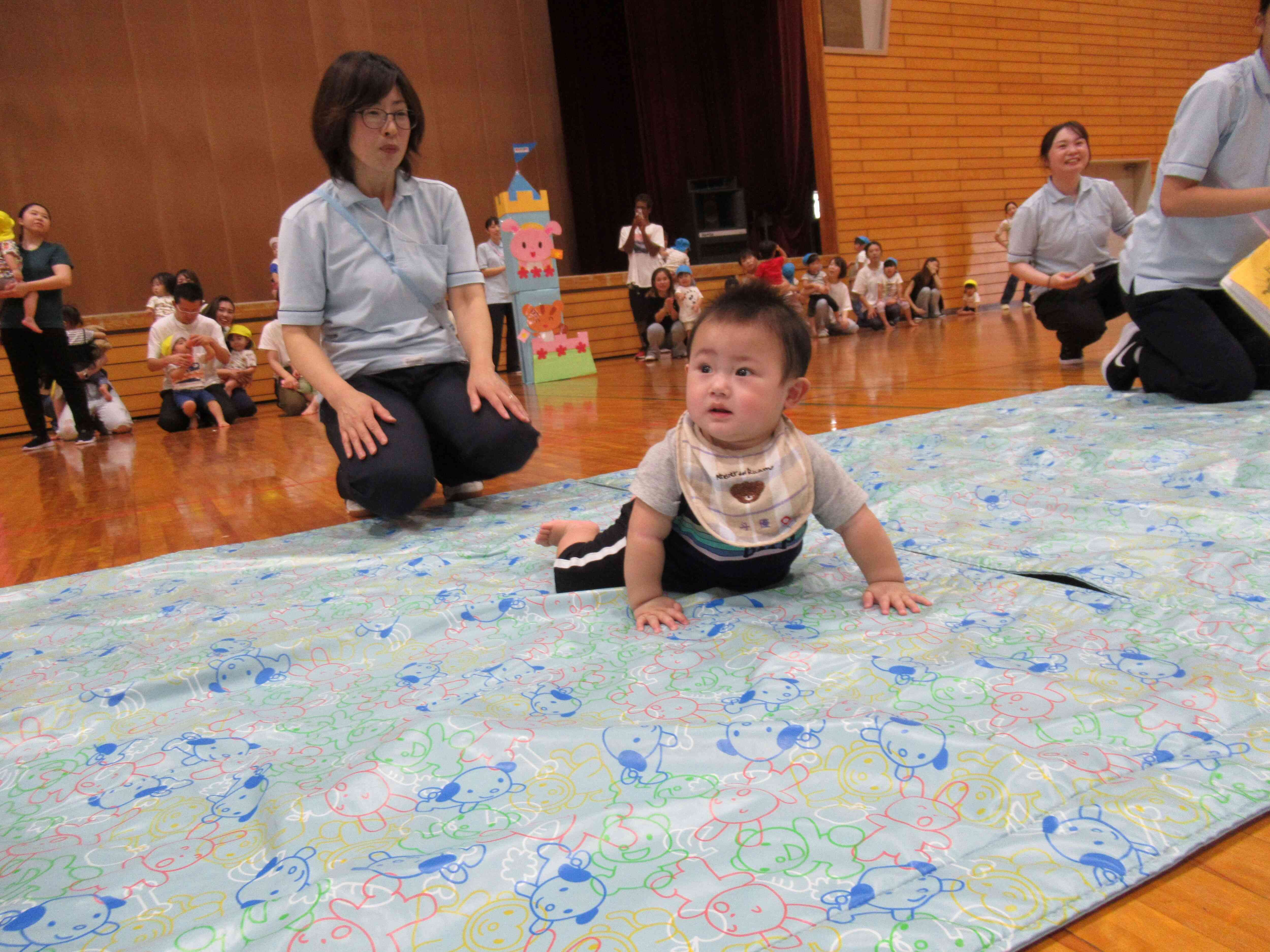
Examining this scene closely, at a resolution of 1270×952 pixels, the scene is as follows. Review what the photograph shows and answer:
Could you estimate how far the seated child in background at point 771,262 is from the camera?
6.68 metres

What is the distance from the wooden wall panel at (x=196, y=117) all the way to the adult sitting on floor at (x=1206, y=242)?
20.8 feet

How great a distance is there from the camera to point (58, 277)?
161 inches

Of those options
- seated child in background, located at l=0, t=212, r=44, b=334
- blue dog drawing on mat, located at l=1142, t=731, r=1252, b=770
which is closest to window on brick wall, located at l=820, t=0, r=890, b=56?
seated child in background, located at l=0, t=212, r=44, b=334

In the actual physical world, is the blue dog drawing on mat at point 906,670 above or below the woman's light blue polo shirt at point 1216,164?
below

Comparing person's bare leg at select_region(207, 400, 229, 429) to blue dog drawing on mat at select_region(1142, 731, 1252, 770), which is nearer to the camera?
blue dog drawing on mat at select_region(1142, 731, 1252, 770)

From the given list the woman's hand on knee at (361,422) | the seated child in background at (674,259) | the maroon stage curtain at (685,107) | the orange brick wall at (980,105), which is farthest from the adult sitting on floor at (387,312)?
the orange brick wall at (980,105)

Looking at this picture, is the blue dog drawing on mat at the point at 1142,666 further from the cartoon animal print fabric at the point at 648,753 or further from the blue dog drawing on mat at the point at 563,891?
the blue dog drawing on mat at the point at 563,891

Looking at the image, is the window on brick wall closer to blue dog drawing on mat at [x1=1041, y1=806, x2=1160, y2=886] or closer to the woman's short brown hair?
the woman's short brown hair

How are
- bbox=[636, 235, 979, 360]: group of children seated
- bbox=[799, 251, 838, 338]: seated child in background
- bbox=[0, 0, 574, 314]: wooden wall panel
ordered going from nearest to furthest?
bbox=[636, 235, 979, 360]: group of children seated
bbox=[0, 0, 574, 314]: wooden wall panel
bbox=[799, 251, 838, 338]: seated child in background

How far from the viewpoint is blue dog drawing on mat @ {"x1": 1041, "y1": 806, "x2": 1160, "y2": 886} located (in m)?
0.57

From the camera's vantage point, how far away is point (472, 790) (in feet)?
2.42

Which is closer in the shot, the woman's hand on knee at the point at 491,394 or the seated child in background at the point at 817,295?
the woman's hand on knee at the point at 491,394

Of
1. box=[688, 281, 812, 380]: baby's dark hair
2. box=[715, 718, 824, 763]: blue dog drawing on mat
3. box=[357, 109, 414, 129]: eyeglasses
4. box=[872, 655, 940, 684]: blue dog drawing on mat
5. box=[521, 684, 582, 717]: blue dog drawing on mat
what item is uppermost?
box=[357, 109, 414, 129]: eyeglasses

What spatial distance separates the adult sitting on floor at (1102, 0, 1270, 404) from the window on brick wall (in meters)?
6.49
